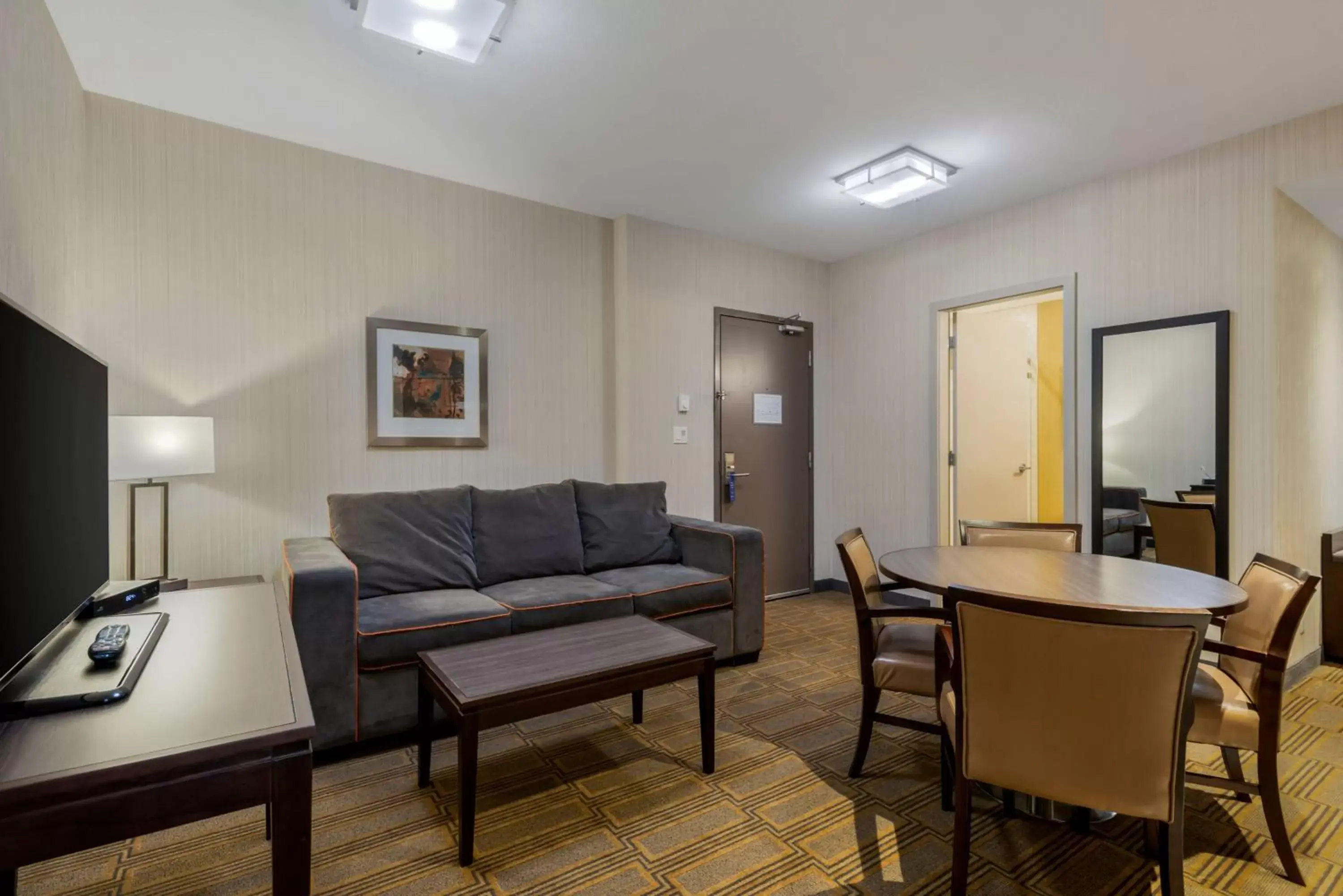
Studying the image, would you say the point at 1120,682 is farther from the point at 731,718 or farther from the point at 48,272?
the point at 48,272

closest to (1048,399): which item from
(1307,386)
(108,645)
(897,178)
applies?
(1307,386)

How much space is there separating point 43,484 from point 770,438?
4.23 metres

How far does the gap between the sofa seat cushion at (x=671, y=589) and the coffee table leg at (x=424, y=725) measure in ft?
3.69

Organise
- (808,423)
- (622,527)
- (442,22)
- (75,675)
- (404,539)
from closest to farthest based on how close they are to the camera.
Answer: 1. (75,675)
2. (442,22)
3. (404,539)
4. (622,527)
5. (808,423)

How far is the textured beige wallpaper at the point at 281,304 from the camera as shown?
9.58ft

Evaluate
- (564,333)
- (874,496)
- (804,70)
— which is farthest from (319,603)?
(874,496)

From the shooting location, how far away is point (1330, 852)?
1.92 m

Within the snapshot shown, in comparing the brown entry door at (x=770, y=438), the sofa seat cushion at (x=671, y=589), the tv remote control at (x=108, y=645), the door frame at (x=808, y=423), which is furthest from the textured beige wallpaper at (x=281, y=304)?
the tv remote control at (x=108, y=645)

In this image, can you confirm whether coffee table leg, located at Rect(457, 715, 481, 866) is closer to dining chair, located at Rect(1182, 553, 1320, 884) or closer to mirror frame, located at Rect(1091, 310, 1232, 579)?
dining chair, located at Rect(1182, 553, 1320, 884)

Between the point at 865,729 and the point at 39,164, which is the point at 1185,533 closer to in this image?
the point at 865,729

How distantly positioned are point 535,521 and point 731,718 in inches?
57.1

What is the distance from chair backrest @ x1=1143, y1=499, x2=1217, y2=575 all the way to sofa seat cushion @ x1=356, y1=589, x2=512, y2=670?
10.5 feet

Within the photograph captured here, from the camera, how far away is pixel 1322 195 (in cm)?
317

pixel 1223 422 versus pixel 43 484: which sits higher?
pixel 1223 422
